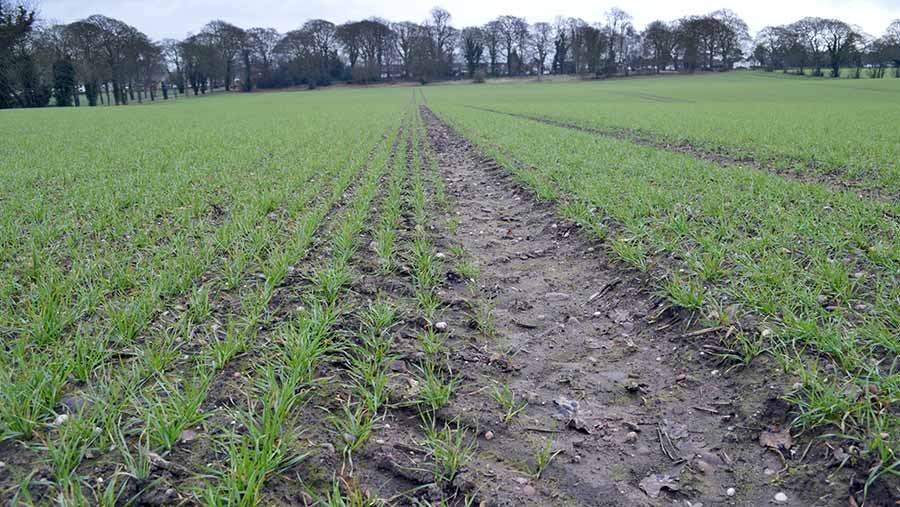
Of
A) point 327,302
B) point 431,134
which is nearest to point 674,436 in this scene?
point 327,302

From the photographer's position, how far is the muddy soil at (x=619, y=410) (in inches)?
96.4

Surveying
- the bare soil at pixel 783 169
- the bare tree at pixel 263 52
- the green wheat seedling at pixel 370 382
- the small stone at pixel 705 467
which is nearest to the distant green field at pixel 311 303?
the green wheat seedling at pixel 370 382

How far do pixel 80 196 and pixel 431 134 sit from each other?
14.3 m

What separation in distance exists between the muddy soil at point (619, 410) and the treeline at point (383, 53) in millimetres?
72519

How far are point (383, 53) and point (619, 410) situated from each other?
11686 centimetres

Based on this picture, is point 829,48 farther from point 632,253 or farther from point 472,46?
point 632,253

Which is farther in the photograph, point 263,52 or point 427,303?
point 263,52

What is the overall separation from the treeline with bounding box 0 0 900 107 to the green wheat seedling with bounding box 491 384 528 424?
73.0 m

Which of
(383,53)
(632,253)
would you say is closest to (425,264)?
(632,253)

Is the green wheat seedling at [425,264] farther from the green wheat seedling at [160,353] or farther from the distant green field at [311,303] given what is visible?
the green wheat seedling at [160,353]

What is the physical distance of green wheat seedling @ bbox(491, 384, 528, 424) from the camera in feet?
9.80

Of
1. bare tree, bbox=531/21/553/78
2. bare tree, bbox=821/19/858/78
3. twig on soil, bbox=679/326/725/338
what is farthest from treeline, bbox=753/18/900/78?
twig on soil, bbox=679/326/725/338

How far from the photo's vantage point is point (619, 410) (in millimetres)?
3098

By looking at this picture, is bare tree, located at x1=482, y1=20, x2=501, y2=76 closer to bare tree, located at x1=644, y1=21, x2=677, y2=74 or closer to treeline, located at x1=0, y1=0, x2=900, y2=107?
treeline, located at x1=0, y1=0, x2=900, y2=107
